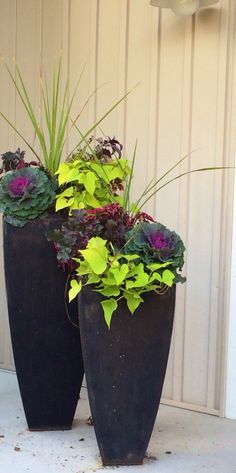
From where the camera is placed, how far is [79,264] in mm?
2357

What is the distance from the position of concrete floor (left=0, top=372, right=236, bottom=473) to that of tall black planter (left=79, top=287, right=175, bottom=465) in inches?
6.2

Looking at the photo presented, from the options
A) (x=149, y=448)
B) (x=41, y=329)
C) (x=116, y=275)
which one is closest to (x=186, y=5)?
(x=116, y=275)

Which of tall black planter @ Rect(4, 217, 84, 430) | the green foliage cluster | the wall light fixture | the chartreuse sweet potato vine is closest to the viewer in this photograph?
the chartreuse sweet potato vine

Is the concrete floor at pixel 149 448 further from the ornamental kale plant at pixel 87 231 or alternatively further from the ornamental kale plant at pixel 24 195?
the ornamental kale plant at pixel 24 195

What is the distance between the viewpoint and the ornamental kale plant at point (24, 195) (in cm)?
254

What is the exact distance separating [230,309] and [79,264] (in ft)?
3.05

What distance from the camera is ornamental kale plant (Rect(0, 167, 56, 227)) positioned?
100.0 inches

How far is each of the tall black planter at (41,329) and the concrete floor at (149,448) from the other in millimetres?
125

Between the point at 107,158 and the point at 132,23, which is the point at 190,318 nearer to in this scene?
the point at 107,158

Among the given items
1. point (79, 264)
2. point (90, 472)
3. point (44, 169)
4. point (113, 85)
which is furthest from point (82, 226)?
point (113, 85)

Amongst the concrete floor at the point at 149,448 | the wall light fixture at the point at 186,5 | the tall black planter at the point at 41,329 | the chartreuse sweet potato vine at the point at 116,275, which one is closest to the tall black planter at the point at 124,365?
the chartreuse sweet potato vine at the point at 116,275

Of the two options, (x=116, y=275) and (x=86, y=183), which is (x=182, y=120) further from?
(x=116, y=275)

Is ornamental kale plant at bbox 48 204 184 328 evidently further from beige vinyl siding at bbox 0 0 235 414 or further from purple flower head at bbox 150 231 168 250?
beige vinyl siding at bbox 0 0 235 414

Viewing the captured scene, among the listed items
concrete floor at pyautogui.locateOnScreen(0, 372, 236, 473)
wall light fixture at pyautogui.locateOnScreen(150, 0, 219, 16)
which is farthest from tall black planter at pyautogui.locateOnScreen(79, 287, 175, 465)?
wall light fixture at pyautogui.locateOnScreen(150, 0, 219, 16)
